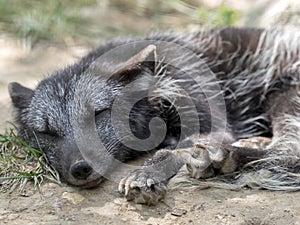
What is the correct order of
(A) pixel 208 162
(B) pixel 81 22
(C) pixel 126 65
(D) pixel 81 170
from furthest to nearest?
(B) pixel 81 22
(C) pixel 126 65
(A) pixel 208 162
(D) pixel 81 170

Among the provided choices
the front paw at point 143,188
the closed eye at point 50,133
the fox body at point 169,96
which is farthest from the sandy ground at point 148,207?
the closed eye at point 50,133

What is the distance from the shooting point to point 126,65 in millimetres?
4855

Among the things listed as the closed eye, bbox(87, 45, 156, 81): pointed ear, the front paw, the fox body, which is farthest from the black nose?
bbox(87, 45, 156, 81): pointed ear

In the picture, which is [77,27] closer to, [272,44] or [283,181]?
[272,44]

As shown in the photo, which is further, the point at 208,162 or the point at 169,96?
the point at 169,96

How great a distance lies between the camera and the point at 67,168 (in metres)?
4.25

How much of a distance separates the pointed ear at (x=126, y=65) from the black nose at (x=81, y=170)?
966 millimetres

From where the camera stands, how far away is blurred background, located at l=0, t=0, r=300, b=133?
694cm

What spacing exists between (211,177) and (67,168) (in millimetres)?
1069

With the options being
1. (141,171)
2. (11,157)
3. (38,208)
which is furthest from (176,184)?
(11,157)

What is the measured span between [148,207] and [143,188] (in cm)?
14

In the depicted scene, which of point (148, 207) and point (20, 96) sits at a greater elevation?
point (20, 96)

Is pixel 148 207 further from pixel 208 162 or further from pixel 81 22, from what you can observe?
pixel 81 22

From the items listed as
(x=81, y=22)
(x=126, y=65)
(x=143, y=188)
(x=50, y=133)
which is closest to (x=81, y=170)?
(x=143, y=188)
